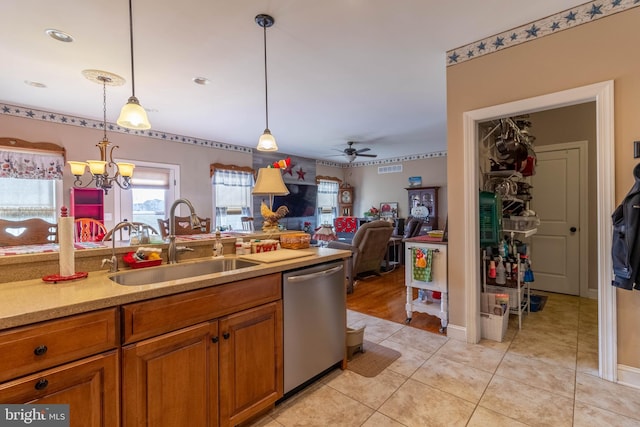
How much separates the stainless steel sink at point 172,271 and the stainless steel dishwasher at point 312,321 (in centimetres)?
37

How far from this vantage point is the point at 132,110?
1.88 m

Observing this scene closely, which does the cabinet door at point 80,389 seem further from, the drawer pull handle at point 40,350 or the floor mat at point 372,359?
the floor mat at point 372,359

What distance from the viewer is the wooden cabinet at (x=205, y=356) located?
1264mm

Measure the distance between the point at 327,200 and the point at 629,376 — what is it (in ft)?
23.2

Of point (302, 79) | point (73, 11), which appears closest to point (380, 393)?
point (302, 79)

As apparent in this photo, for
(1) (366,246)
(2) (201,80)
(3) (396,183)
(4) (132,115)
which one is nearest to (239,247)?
(4) (132,115)

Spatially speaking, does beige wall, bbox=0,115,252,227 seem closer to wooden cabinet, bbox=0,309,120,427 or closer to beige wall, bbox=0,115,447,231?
beige wall, bbox=0,115,447,231

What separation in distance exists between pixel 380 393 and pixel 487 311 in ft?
4.87

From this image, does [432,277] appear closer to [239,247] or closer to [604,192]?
[604,192]

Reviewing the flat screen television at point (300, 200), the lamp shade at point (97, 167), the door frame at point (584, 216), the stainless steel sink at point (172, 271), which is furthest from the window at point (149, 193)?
the door frame at point (584, 216)

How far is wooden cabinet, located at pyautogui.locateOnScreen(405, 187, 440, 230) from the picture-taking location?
23.1ft

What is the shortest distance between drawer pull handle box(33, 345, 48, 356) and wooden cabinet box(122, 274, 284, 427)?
0.25 metres

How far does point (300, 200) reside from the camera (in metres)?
7.69

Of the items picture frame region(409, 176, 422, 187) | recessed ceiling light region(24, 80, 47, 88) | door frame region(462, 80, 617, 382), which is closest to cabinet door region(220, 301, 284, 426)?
door frame region(462, 80, 617, 382)
